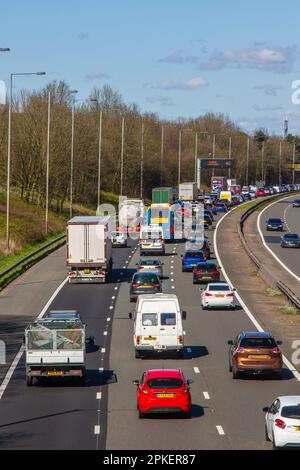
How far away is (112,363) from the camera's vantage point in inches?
1490

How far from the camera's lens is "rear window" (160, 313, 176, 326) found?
38.7 meters

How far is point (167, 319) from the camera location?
38750 mm

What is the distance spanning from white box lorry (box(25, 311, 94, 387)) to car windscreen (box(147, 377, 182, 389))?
5249mm

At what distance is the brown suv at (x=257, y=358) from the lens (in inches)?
1353

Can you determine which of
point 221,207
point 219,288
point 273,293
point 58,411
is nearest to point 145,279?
point 219,288

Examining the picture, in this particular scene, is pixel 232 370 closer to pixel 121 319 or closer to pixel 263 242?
pixel 121 319

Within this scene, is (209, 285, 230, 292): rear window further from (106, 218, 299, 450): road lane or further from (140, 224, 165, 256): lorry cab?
(140, 224, 165, 256): lorry cab

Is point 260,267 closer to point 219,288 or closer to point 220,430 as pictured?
point 219,288

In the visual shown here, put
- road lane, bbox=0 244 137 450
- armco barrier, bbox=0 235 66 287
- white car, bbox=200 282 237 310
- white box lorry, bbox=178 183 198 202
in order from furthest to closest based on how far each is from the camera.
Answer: white box lorry, bbox=178 183 198 202 < armco barrier, bbox=0 235 66 287 < white car, bbox=200 282 237 310 < road lane, bbox=0 244 137 450

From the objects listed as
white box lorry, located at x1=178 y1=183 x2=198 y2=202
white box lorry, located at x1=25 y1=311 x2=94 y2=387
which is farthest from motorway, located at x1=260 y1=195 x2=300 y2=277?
white box lorry, located at x1=25 y1=311 x2=94 y2=387

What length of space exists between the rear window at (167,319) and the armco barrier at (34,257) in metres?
24.7

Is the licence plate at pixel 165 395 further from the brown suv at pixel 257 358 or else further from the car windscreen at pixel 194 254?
the car windscreen at pixel 194 254

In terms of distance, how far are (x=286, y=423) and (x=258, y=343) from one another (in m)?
11.8
